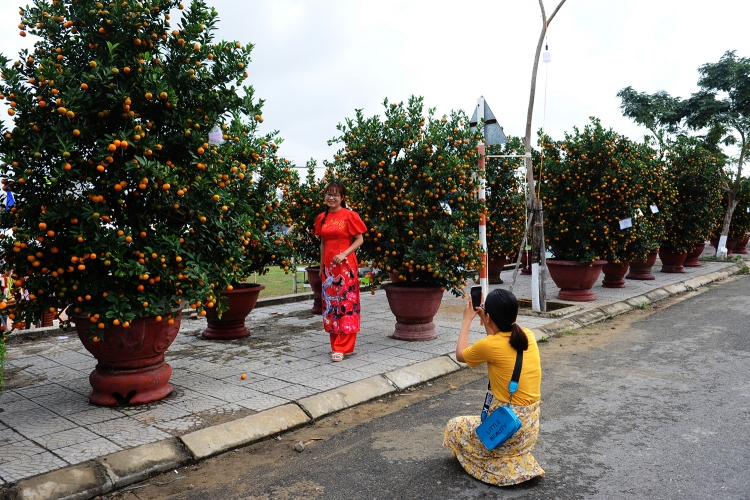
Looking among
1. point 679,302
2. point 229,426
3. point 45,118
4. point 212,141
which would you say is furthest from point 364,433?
point 679,302

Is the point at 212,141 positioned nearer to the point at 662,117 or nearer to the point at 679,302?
the point at 679,302

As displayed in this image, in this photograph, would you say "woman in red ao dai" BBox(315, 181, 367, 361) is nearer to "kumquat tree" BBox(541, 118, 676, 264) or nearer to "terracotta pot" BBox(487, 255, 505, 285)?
"kumquat tree" BBox(541, 118, 676, 264)

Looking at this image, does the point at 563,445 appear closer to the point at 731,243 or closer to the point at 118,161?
the point at 118,161

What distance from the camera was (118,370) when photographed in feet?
15.9

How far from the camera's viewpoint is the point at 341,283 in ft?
21.3

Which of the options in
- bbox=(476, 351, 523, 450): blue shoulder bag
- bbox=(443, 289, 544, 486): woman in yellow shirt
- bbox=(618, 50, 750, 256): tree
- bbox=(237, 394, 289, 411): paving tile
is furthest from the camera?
bbox=(618, 50, 750, 256): tree

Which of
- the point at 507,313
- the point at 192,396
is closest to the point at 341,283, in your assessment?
the point at 192,396

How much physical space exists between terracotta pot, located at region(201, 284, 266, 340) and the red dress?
4.73 feet

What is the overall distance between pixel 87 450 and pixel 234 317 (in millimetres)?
3714

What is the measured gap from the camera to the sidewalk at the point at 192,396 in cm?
374

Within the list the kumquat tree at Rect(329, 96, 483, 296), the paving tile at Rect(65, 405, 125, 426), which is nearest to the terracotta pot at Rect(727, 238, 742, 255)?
the kumquat tree at Rect(329, 96, 483, 296)

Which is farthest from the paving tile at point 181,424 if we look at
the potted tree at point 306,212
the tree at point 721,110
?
the tree at point 721,110

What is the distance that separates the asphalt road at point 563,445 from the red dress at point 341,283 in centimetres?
120

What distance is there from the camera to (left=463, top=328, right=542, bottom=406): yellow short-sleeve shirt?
11.6ft
